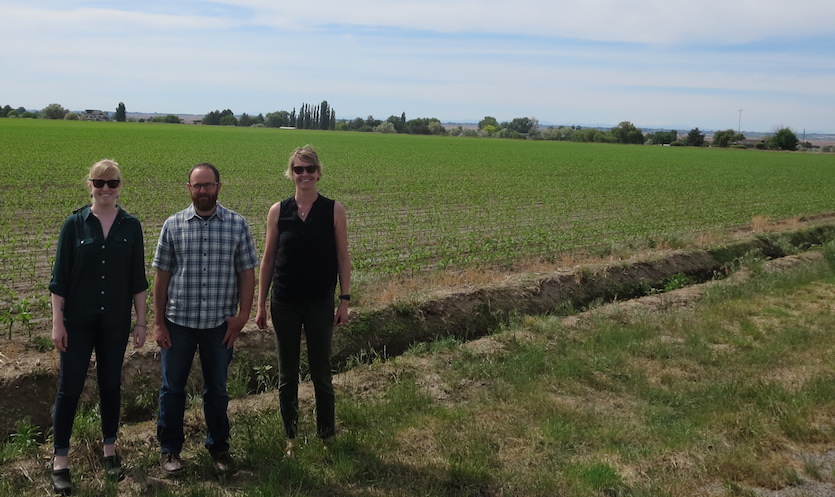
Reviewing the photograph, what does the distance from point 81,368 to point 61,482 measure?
72cm

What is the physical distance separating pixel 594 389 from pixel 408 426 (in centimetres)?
196

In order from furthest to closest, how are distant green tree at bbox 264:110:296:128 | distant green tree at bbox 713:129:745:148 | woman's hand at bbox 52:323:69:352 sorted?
distant green tree at bbox 264:110:296:128 → distant green tree at bbox 713:129:745:148 → woman's hand at bbox 52:323:69:352

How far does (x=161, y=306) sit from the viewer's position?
A: 4.39 m

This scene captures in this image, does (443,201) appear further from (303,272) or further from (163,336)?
(163,336)

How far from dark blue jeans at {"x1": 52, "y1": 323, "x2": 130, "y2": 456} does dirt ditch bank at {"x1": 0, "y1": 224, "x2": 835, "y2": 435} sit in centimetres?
148

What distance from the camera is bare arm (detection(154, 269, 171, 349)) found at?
4.36 meters

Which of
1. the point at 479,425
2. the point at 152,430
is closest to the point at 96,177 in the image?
the point at 152,430

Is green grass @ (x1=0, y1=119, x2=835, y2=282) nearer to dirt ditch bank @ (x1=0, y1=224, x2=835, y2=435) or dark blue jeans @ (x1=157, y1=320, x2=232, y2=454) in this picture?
dirt ditch bank @ (x1=0, y1=224, x2=835, y2=435)

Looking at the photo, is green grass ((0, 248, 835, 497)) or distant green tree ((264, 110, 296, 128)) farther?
distant green tree ((264, 110, 296, 128))

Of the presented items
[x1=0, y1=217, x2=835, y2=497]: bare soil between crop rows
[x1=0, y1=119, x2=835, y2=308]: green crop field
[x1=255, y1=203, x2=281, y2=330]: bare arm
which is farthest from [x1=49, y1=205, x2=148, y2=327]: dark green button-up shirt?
[x1=0, y1=119, x2=835, y2=308]: green crop field

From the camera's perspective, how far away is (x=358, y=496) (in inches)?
168

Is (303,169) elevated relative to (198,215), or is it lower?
elevated

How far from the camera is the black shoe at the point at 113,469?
436 cm

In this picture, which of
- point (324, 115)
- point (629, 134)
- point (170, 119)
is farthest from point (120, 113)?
point (629, 134)
